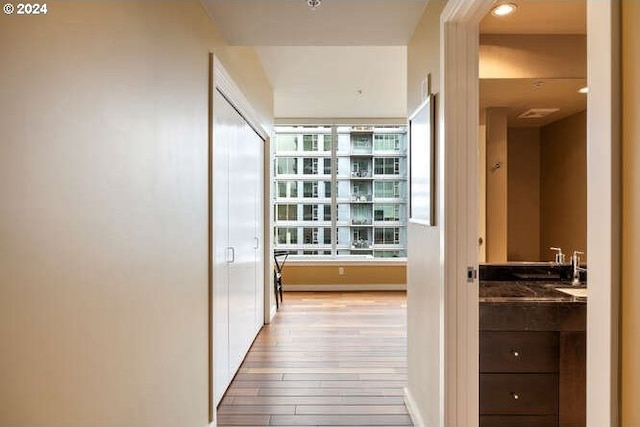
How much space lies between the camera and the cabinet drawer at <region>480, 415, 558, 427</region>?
210 centimetres

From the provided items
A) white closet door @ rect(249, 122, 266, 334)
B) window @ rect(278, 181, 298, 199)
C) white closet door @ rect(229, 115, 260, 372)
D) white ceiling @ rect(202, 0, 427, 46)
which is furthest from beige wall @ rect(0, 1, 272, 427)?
window @ rect(278, 181, 298, 199)

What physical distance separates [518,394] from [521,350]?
0.24 m

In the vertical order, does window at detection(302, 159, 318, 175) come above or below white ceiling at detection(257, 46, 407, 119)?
below

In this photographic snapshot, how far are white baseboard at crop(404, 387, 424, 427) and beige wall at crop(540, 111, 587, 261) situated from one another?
4.54 ft

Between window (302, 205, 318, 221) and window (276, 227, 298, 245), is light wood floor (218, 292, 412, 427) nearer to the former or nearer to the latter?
window (276, 227, 298, 245)

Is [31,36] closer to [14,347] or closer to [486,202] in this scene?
[14,347]

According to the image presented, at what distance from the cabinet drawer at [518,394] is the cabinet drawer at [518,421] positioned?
0.02 meters

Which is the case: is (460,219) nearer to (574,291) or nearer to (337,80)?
(574,291)

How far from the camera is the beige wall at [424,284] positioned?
1979mm

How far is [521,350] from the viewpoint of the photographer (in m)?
2.09

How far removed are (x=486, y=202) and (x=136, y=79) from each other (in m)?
2.37

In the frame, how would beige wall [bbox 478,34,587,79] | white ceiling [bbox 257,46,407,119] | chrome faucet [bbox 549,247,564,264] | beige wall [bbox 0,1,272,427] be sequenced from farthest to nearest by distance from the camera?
white ceiling [bbox 257,46,407,119] < chrome faucet [bbox 549,247,564,264] < beige wall [bbox 478,34,587,79] < beige wall [bbox 0,1,272,427]

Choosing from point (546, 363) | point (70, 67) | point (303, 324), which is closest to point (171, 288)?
point (70, 67)

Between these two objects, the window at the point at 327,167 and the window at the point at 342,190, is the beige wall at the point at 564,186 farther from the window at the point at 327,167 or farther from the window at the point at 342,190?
the window at the point at 327,167
